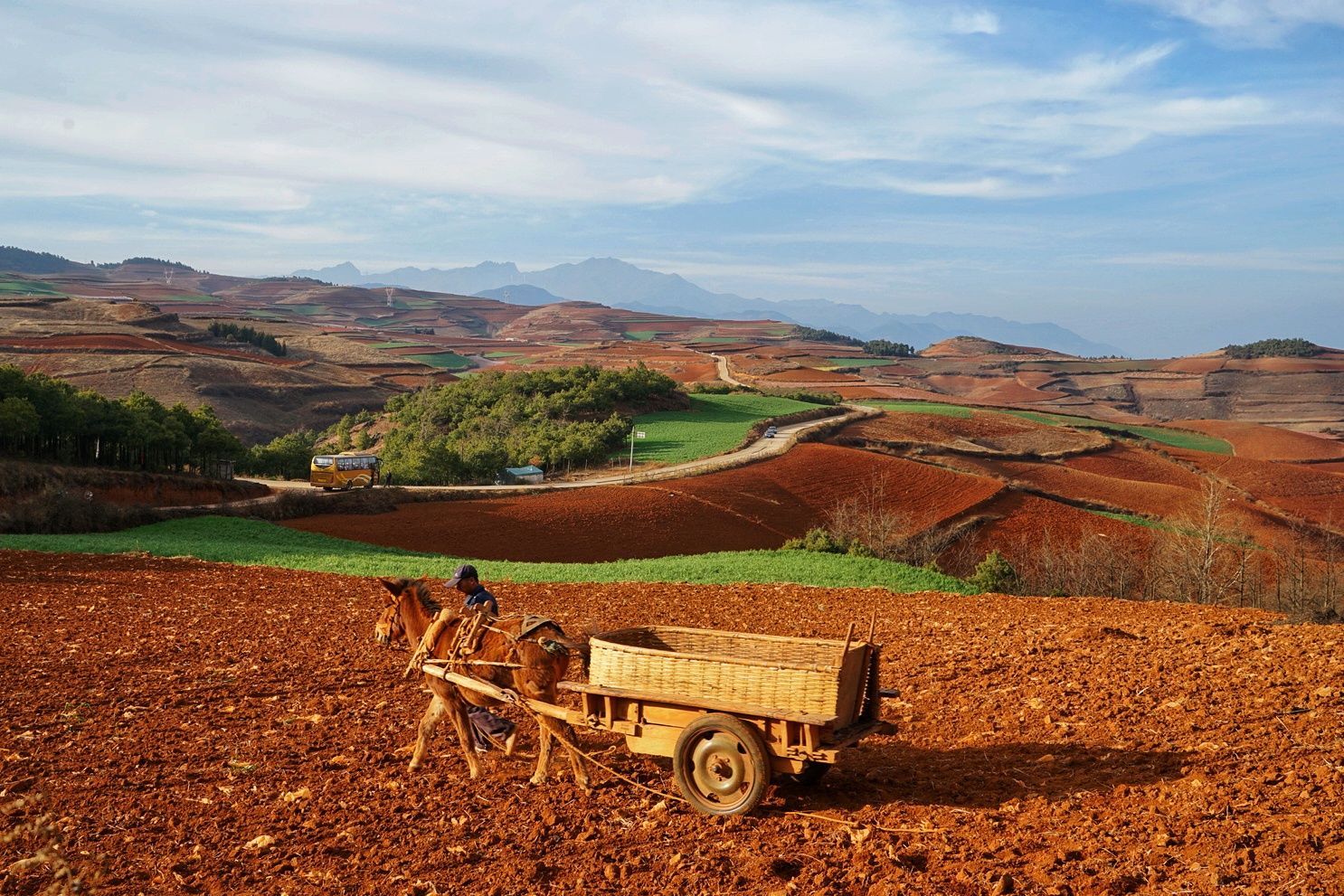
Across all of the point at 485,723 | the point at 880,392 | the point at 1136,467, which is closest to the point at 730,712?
the point at 485,723

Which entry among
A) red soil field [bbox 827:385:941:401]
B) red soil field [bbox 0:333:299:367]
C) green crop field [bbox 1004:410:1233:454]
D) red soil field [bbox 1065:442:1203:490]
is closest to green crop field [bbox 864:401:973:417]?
red soil field [bbox 827:385:941:401]

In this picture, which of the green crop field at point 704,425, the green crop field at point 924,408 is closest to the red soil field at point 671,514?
the green crop field at point 704,425

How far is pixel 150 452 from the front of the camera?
4569 centimetres

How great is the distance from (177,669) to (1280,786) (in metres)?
12.9

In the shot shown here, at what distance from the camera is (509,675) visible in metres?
9.02

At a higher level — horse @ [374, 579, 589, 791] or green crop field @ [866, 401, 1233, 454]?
green crop field @ [866, 401, 1233, 454]

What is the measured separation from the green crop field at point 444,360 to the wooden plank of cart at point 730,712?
145311 millimetres

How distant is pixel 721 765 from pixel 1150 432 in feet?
328

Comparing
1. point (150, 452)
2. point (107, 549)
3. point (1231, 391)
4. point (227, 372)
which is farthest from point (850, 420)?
point (1231, 391)

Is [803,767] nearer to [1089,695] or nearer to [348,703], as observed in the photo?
[1089,695]

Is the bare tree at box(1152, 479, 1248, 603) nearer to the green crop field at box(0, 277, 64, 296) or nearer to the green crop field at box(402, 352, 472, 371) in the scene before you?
the green crop field at box(402, 352, 472, 371)

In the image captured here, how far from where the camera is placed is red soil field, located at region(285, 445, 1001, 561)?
127 feet

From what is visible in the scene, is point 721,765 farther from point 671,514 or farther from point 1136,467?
point 1136,467

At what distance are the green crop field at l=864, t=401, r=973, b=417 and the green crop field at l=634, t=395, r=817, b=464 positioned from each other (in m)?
10.8
